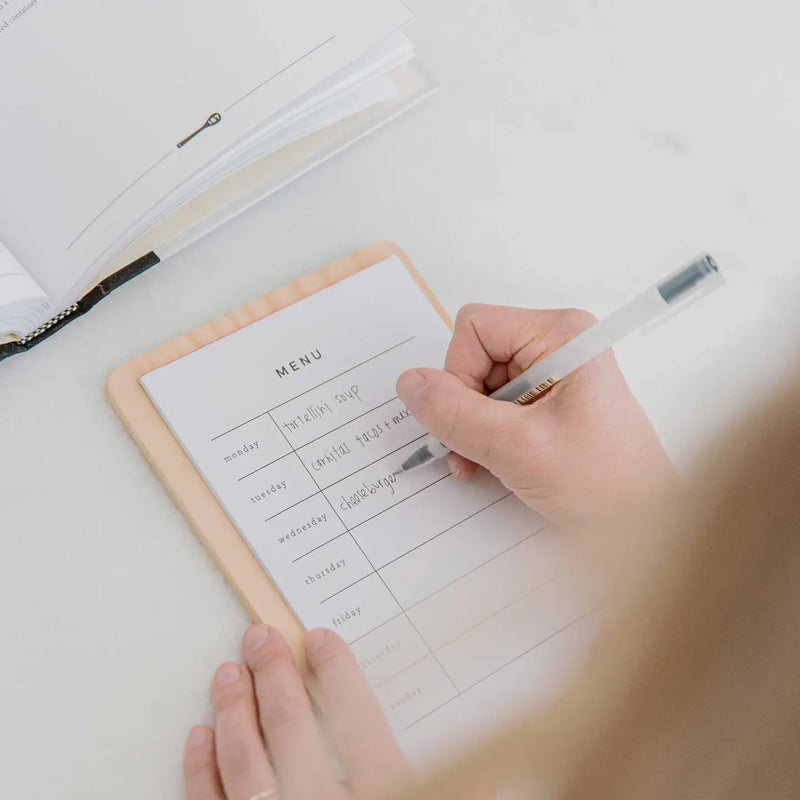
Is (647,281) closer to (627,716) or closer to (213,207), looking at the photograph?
(213,207)

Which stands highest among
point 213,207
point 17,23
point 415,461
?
point 17,23

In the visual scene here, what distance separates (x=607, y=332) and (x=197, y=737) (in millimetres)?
326

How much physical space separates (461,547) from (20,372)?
1.03ft

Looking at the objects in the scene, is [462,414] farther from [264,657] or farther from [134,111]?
[134,111]

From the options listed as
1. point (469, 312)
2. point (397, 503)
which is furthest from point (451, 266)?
point (397, 503)

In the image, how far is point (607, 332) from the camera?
1.58 feet

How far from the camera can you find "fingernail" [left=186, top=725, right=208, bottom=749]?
0.52 meters

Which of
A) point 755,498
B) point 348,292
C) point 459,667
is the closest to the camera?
point 755,498

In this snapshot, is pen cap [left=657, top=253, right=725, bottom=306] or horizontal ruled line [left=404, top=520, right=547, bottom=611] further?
horizontal ruled line [left=404, top=520, right=547, bottom=611]

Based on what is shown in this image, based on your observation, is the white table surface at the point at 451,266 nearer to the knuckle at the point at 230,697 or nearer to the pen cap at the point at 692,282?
the knuckle at the point at 230,697

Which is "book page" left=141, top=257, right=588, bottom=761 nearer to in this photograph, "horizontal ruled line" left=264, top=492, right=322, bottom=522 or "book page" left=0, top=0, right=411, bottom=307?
"horizontal ruled line" left=264, top=492, right=322, bottom=522

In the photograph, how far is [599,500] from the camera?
1.79ft

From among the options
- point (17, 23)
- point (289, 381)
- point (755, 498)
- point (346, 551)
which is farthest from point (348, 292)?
point (755, 498)

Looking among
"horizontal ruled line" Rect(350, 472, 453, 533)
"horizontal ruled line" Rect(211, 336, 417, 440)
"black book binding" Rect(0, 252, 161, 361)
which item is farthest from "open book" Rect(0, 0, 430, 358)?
"horizontal ruled line" Rect(350, 472, 453, 533)
